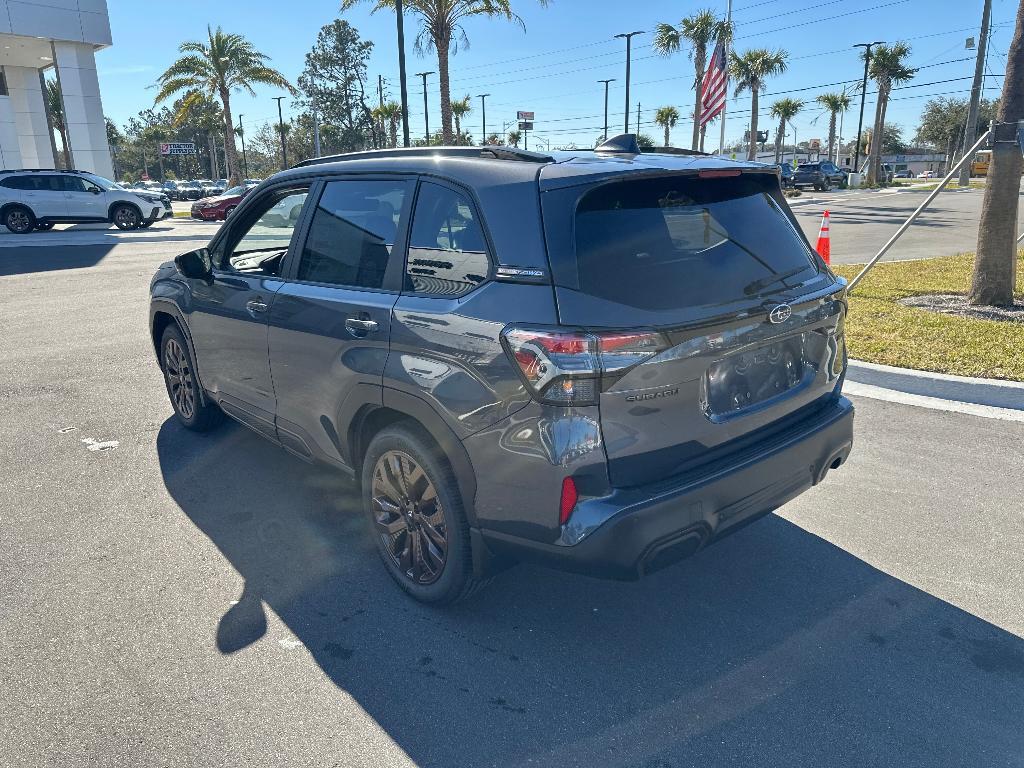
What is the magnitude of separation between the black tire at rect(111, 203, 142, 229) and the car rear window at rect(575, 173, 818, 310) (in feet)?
80.2

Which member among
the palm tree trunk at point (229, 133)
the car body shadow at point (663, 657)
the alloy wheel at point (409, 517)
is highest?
the palm tree trunk at point (229, 133)

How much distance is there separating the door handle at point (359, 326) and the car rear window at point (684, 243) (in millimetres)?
989

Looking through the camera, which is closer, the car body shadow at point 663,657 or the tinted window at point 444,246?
the car body shadow at point 663,657

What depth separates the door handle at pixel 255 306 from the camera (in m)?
3.86

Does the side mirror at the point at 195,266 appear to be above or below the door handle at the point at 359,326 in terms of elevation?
above

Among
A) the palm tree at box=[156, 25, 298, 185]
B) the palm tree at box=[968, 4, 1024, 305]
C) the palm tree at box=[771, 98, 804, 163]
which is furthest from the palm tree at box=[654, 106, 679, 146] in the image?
the palm tree at box=[968, 4, 1024, 305]

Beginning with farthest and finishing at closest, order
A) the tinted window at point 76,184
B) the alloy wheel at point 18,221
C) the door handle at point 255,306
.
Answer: the tinted window at point 76,184 < the alloy wheel at point 18,221 < the door handle at point 255,306

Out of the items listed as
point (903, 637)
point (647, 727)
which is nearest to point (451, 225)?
point (647, 727)

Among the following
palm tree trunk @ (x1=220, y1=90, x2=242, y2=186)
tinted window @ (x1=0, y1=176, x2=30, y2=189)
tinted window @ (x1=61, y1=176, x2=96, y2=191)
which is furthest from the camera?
palm tree trunk @ (x1=220, y1=90, x2=242, y2=186)

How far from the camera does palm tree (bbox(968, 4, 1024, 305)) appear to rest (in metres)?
7.50

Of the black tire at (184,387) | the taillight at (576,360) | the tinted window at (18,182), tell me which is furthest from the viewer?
the tinted window at (18,182)

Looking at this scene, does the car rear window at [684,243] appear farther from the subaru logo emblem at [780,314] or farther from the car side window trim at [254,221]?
the car side window trim at [254,221]

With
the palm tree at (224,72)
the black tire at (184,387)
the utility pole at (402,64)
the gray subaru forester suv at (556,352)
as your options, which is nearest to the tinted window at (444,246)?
the gray subaru forester suv at (556,352)

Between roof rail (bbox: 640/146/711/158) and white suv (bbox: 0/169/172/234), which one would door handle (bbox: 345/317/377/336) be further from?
white suv (bbox: 0/169/172/234)
